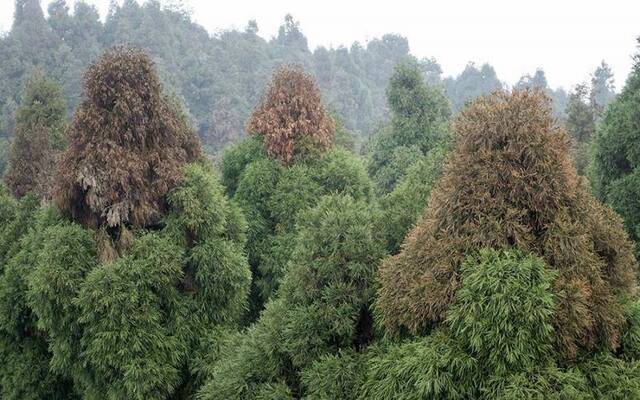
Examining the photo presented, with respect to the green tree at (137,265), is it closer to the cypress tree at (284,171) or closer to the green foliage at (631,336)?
the cypress tree at (284,171)

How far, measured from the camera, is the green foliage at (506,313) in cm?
483

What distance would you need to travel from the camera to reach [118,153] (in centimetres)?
899

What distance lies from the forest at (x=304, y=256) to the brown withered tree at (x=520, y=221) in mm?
23

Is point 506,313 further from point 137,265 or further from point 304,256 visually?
point 137,265

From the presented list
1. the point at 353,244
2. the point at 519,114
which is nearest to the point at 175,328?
the point at 353,244

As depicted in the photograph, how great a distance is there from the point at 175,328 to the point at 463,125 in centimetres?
603

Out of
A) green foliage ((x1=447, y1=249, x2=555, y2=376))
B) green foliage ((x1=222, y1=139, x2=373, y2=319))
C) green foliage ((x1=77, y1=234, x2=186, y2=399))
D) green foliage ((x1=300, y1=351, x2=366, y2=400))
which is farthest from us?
green foliage ((x1=222, y1=139, x2=373, y2=319))

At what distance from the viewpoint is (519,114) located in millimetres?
5594

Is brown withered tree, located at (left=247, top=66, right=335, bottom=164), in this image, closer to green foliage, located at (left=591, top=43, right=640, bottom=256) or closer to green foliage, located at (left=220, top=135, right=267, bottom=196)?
green foliage, located at (left=220, top=135, right=267, bottom=196)

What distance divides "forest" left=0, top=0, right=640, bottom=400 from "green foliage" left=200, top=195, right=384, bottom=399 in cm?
3

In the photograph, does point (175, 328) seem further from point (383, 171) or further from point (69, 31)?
point (69, 31)

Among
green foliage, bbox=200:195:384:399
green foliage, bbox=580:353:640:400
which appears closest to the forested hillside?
green foliage, bbox=200:195:384:399

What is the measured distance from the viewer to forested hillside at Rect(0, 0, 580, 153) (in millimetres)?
52781

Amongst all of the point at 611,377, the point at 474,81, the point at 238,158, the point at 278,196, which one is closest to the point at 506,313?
the point at 611,377
